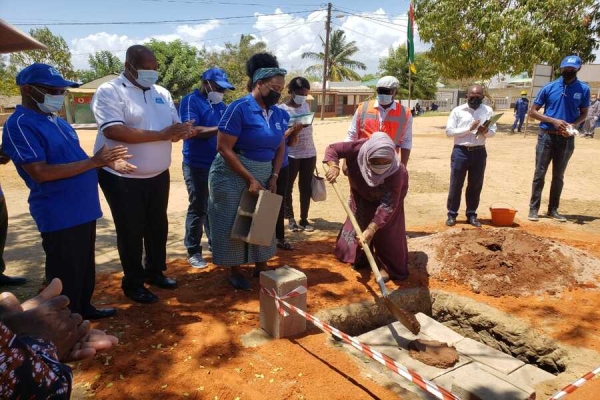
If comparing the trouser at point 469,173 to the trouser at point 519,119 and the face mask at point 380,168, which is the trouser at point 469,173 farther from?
the trouser at point 519,119

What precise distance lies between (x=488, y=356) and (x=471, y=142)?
3.09m

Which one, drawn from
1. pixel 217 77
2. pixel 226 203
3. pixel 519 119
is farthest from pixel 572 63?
pixel 519 119

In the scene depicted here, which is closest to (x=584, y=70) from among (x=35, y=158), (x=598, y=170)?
(x=598, y=170)

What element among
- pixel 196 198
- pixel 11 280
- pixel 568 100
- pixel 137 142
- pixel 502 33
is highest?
pixel 502 33

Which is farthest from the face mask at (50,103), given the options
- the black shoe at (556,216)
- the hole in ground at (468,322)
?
the black shoe at (556,216)

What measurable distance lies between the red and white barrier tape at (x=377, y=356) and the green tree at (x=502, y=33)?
17387mm

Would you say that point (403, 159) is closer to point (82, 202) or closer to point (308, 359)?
point (308, 359)

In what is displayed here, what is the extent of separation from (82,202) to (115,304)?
1.12 m

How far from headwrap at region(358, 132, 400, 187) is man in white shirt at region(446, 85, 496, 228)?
2.23 m

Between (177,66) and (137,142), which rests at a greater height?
(177,66)

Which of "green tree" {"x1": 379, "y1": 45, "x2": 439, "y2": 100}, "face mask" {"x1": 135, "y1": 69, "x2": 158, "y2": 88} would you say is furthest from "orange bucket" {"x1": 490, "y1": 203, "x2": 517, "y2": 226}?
"green tree" {"x1": 379, "y1": 45, "x2": 439, "y2": 100}

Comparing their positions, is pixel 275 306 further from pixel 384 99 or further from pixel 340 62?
pixel 340 62

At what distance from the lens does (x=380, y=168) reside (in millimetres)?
3787

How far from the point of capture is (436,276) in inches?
173
